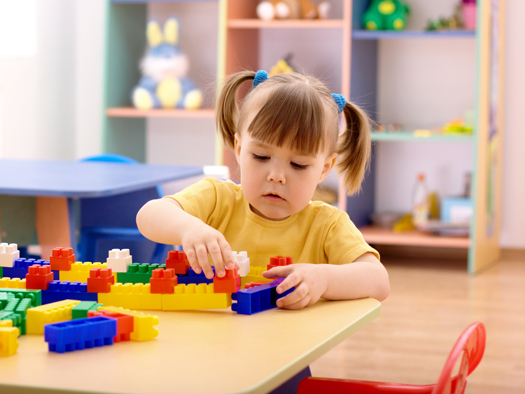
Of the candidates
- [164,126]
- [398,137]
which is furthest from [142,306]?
[164,126]

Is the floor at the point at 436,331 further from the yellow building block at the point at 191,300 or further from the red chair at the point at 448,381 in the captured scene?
the yellow building block at the point at 191,300

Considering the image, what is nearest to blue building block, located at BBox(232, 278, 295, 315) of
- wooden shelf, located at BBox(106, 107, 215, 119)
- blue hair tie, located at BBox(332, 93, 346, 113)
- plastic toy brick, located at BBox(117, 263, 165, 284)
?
plastic toy brick, located at BBox(117, 263, 165, 284)

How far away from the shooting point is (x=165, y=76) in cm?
379

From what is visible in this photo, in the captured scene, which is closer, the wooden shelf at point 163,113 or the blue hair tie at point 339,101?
the blue hair tie at point 339,101

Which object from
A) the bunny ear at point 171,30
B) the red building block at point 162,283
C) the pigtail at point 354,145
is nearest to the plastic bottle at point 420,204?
the bunny ear at point 171,30

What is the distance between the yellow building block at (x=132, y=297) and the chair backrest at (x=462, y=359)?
31 cm

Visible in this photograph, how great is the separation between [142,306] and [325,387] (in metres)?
0.33

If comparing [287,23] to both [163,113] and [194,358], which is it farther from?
[194,358]

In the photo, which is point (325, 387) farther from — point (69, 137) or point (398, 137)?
point (69, 137)

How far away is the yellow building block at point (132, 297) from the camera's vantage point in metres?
0.80

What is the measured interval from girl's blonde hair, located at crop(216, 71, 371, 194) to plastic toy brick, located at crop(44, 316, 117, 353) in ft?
1.37

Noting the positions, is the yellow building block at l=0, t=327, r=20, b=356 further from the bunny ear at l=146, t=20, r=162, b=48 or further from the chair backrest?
the bunny ear at l=146, t=20, r=162, b=48

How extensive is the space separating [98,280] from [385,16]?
2.97 meters

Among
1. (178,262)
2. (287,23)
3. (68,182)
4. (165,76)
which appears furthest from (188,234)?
(165,76)
